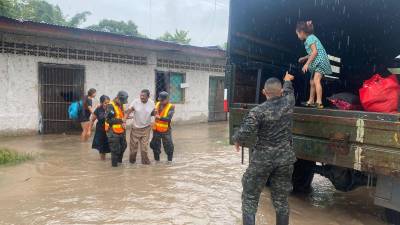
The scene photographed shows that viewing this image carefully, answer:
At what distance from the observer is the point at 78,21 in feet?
94.0

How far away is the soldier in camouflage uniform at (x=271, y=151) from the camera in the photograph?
387cm

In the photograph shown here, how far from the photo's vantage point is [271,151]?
12.7 ft

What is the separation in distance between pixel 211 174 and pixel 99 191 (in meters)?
2.06

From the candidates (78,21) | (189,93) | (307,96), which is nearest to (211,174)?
(307,96)

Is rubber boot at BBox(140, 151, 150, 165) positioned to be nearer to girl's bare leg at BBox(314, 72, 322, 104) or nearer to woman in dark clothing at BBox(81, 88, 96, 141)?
woman in dark clothing at BBox(81, 88, 96, 141)

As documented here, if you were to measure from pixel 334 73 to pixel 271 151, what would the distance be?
3.56 m

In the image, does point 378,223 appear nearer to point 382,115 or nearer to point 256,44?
point 382,115

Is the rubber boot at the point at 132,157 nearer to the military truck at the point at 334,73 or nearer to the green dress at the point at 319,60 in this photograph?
the military truck at the point at 334,73

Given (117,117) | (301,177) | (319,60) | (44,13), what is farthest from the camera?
(44,13)

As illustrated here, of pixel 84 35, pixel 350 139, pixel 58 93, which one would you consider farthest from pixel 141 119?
pixel 58 93

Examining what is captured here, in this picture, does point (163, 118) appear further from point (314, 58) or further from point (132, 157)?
point (314, 58)

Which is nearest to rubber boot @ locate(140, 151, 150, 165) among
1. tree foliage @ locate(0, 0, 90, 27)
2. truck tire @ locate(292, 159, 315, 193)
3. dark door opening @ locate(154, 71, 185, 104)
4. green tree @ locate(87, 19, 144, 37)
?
truck tire @ locate(292, 159, 315, 193)

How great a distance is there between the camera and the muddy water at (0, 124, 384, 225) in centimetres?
464

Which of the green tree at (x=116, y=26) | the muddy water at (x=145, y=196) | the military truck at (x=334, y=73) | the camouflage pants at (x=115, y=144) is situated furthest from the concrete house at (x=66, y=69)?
the green tree at (x=116, y=26)
